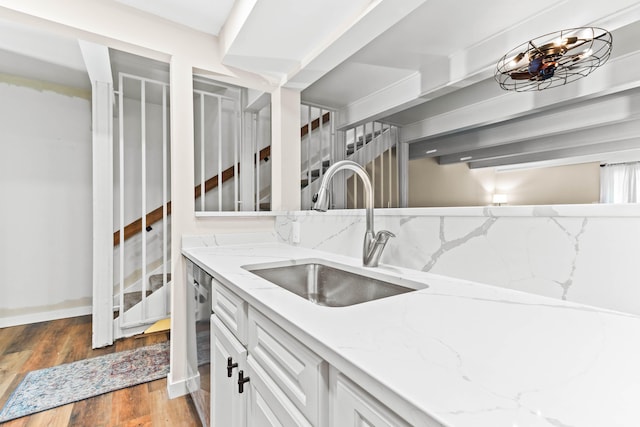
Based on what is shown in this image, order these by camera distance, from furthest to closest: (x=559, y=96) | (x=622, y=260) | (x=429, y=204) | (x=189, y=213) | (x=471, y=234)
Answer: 1. (x=429, y=204)
2. (x=559, y=96)
3. (x=189, y=213)
4. (x=471, y=234)
5. (x=622, y=260)

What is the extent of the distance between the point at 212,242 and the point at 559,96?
2387mm

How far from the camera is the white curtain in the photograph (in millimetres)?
1387

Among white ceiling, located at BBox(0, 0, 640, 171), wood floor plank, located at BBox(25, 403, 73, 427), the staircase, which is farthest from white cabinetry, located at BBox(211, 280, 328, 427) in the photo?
the staircase

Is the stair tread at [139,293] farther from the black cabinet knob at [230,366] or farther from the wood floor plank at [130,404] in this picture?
the black cabinet knob at [230,366]

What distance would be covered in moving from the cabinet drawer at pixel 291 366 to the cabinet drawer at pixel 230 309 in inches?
2.8

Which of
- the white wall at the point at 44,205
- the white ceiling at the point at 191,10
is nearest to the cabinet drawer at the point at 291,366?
the white ceiling at the point at 191,10

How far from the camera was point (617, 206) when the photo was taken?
26.6 inches

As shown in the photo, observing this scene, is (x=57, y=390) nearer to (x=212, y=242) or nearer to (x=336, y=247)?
(x=212, y=242)

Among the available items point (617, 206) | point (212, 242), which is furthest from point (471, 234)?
point (212, 242)

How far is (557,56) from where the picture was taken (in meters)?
1.65

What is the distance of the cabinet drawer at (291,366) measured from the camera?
21.4 inches

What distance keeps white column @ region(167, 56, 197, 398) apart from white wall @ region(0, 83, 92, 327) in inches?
72.9

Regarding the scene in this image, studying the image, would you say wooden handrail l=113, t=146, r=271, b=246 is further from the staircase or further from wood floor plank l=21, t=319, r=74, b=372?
wood floor plank l=21, t=319, r=74, b=372

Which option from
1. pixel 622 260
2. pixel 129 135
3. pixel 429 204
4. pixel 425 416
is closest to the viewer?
pixel 425 416
